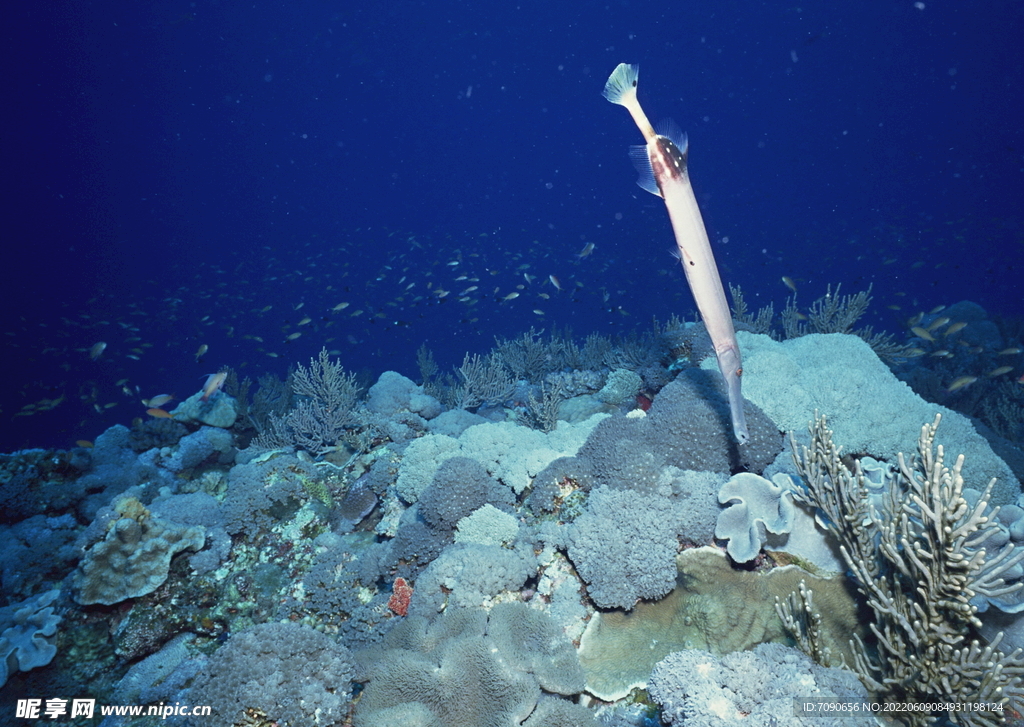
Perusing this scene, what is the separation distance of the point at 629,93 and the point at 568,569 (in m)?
3.41

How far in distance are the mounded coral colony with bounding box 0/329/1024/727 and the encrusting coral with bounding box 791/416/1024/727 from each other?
0.05ft

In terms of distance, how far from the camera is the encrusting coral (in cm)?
201

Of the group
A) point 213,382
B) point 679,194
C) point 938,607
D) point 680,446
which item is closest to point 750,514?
point 680,446

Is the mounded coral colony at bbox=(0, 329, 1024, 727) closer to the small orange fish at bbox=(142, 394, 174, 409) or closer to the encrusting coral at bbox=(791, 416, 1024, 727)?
the encrusting coral at bbox=(791, 416, 1024, 727)

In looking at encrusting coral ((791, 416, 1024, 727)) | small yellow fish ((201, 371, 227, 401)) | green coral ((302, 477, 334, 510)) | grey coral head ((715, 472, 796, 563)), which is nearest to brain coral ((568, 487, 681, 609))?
grey coral head ((715, 472, 796, 563))

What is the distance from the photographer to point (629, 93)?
7.30ft

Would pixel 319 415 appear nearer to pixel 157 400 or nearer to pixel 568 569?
pixel 157 400

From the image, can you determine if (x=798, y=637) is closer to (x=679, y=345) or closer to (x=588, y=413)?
(x=679, y=345)

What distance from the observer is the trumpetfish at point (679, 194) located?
2248 millimetres

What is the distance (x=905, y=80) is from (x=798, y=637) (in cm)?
11628

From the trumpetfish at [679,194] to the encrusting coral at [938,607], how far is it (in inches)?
49.5

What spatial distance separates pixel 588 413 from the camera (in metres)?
8.30

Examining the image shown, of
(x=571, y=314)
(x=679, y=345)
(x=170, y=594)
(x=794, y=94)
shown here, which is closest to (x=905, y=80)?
(x=794, y=94)

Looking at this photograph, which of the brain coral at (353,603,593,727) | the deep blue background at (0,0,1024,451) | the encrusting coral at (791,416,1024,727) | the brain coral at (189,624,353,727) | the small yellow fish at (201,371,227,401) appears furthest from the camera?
the deep blue background at (0,0,1024,451)
